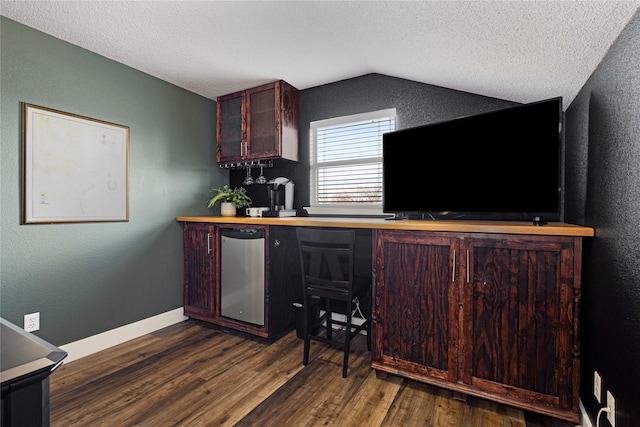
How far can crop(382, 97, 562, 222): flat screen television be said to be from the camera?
1.74 metres

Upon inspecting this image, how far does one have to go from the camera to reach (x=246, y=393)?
1.94 metres

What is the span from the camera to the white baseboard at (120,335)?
2405 millimetres

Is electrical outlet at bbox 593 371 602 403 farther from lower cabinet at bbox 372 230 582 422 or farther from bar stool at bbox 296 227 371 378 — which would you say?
bar stool at bbox 296 227 371 378

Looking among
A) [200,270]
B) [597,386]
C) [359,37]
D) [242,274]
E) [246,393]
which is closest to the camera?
[597,386]

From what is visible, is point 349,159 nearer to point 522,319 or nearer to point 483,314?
point 483,314

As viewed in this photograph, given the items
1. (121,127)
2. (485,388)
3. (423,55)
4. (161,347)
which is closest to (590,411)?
(485,388)

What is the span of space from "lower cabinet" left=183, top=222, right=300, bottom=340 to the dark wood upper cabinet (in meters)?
0.84

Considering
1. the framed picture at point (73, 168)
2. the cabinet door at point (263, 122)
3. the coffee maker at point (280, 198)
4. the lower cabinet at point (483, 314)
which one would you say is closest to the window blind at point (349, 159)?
the coffee maker at point (280, 198)

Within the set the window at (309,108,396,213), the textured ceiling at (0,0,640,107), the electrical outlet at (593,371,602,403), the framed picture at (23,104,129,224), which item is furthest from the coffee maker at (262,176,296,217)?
the electrical outlet at (593,371,602,403)

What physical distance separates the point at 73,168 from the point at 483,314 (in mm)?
3072

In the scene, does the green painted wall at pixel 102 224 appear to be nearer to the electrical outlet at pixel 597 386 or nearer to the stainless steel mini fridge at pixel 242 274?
the stainless steel mini fridge at pixel 242 274

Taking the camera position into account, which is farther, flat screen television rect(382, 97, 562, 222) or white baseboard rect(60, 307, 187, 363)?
white baseboard rect(60, 307, 187, 363)

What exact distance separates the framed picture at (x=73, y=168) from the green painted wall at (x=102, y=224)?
0.06 m

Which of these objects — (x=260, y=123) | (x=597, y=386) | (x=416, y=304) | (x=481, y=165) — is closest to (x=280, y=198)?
(x=260, y=123)
